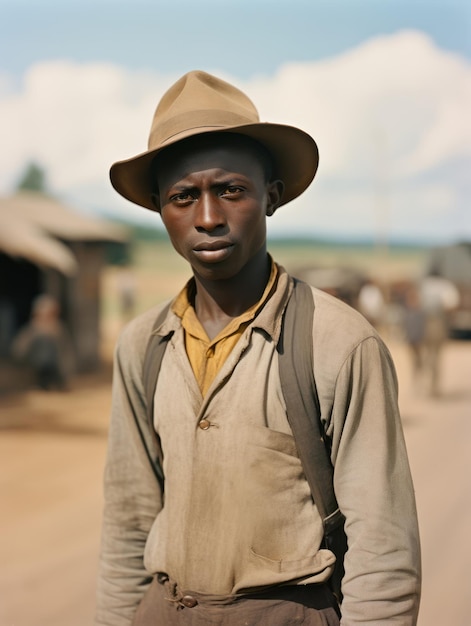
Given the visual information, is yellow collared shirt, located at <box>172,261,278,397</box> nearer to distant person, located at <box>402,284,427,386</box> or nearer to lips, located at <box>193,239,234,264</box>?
lips, located at <box>193,239,234,264</box>

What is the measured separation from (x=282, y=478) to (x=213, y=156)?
61cm

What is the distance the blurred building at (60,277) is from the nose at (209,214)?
31.0 ft

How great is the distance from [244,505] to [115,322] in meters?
17.6

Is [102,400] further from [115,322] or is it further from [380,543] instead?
[380,543]

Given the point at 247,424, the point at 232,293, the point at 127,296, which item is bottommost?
the point at 247,424

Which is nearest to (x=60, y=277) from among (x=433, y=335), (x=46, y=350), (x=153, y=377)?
(x=46, y=350)

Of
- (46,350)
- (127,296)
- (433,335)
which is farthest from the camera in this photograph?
(127,296)

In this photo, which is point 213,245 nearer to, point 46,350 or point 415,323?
point 415,323

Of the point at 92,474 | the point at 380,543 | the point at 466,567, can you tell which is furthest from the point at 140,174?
the point at 92,474

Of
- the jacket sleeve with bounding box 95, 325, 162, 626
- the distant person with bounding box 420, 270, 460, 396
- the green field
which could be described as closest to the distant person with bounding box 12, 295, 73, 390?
the distant person with bounding box 420, 270, 460, 396

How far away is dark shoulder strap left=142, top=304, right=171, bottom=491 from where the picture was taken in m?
1.60

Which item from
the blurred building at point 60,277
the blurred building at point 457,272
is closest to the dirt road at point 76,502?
the blurred building at point 60,277

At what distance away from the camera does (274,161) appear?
1.64m

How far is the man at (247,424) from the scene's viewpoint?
56.3 inches
